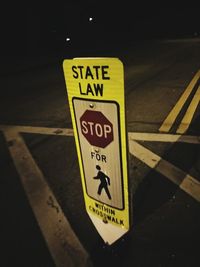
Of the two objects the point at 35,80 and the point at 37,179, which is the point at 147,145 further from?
the point at 35,80

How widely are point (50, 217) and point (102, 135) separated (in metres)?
1.85

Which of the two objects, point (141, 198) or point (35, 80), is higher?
point (141, 198)

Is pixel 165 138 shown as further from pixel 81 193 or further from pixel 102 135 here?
pixel 102 135

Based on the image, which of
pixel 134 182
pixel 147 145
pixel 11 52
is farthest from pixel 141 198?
pixel 11 52

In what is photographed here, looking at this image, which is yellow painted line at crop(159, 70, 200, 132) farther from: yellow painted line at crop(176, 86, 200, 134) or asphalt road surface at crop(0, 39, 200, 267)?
yellow painted line at crop(176, 86, 200, 134)

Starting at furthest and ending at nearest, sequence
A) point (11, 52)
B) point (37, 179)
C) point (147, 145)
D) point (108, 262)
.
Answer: point (11, 52)
point (147, 145)
point (37, 179)
point (108, 262)

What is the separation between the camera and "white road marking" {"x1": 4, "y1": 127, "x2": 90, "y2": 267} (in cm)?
281

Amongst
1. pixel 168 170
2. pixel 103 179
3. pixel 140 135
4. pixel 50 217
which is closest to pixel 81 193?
pixel 50 217

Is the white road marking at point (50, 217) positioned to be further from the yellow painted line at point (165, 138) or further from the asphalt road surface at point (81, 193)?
the yellow painted line at point (165, 138)

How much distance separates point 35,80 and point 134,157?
9.38 m

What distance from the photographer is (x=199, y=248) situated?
9.02 ft

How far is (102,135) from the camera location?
207 cm

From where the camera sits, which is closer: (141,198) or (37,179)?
(141,198)

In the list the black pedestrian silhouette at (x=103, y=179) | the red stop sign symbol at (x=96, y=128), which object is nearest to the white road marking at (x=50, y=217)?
the black pedestrian silhouette at (x=103, y=179)
